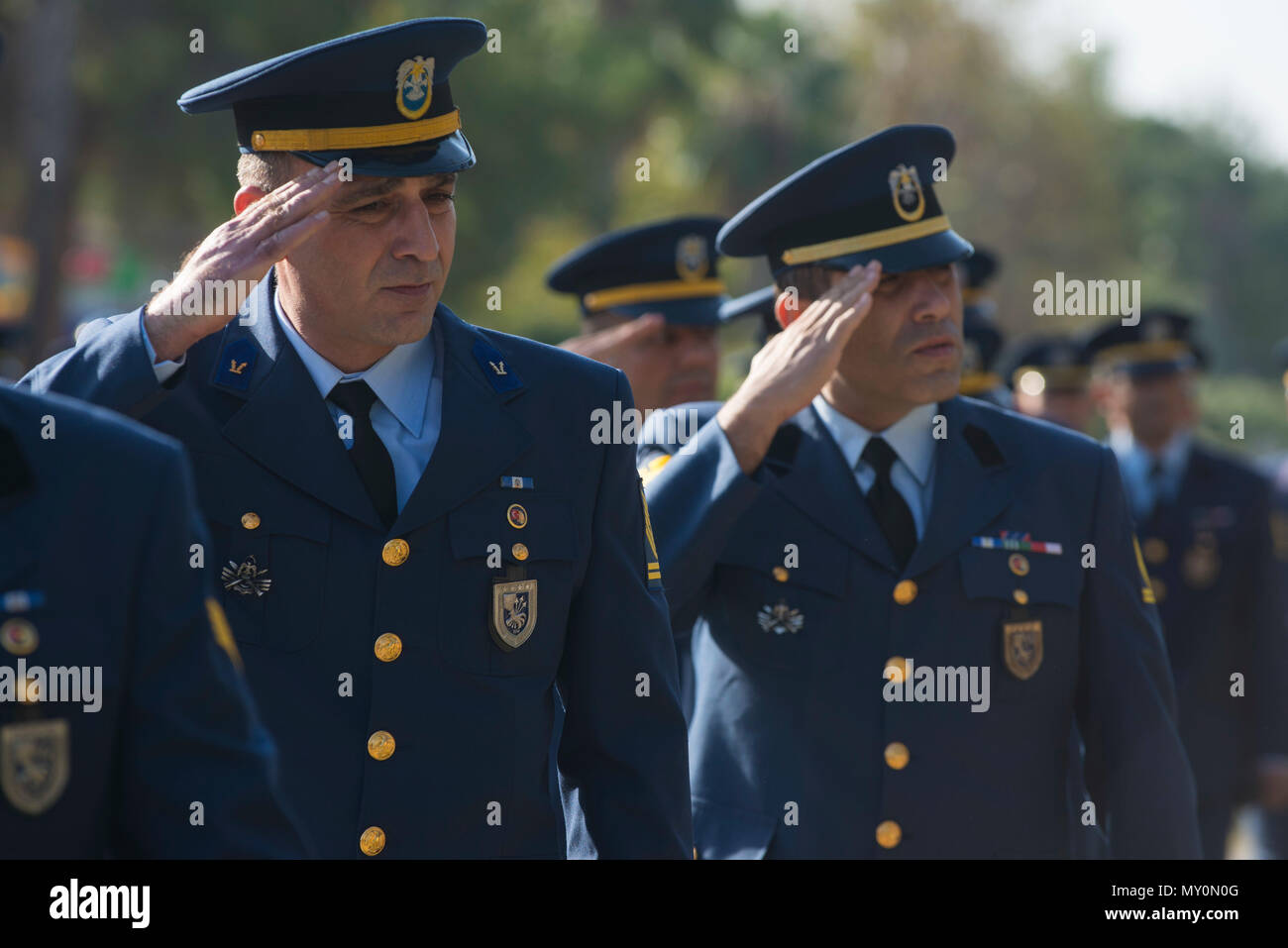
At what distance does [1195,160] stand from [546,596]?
6029 centimetres

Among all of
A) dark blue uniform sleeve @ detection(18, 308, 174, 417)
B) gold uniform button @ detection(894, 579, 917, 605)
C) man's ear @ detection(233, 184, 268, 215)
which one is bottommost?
gold uniform button @ detection(894, 579, 917, 605)

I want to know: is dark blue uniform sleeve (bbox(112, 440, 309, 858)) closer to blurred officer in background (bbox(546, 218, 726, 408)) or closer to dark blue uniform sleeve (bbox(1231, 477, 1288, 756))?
blurred officer in background (bbox(546, 218, 726, 408))

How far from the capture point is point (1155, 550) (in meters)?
7.21

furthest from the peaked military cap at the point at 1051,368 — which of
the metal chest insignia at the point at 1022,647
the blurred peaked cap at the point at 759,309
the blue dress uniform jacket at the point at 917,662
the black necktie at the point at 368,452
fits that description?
the black necktie at the point at 368,452

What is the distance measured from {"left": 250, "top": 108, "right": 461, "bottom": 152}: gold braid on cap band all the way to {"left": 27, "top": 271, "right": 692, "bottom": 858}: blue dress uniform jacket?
12.5 inches

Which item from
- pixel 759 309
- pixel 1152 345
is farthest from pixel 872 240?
pixel 1152 345

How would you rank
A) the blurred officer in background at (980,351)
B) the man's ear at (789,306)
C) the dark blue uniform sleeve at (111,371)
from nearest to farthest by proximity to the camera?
the dark blue uniform sleeve at (111,371) → the man's ear at (789,306) → the blurred officer in background at (980,351)

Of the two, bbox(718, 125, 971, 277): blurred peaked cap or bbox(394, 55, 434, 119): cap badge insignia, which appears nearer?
bbox(394, 55, 434, 119): cap badge insignia

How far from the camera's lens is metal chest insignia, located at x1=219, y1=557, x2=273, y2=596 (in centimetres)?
287

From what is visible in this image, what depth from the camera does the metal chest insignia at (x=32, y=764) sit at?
196 centimetres

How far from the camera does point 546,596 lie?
301cm

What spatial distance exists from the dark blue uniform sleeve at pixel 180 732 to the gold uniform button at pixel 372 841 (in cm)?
75

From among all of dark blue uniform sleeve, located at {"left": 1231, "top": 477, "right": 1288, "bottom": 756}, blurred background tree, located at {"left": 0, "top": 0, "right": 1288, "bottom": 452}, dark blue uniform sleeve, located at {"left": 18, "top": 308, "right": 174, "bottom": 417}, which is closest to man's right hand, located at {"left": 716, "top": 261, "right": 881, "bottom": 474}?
dark blue uniform sleeve, located at {"left": 18, "top": 308, "right": 174, "bottom": 417}

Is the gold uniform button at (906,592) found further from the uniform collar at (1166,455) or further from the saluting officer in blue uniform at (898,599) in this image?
the uniform collar at (1166,455)
